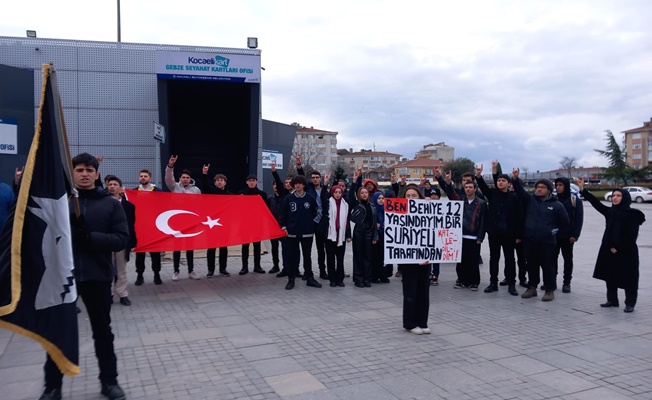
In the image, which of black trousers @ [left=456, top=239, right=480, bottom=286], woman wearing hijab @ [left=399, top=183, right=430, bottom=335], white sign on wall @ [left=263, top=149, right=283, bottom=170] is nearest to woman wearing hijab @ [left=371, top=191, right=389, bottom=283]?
black trousers @ [left=456, top=239, right=480, bottom=286]

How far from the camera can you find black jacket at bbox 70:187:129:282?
4.48m

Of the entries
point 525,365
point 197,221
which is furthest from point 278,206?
point 525,365

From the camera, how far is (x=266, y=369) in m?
5.52

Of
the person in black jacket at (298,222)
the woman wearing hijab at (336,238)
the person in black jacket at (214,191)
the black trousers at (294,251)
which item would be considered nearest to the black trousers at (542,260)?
the woman wearing hijab at (336,238)

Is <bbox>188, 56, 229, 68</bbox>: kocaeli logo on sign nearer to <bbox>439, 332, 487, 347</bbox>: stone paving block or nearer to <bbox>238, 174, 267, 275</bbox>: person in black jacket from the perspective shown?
<bbox>238, 174, 267, 275</bbox>: person in black jacket

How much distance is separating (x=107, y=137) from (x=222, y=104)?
4693 millimetres

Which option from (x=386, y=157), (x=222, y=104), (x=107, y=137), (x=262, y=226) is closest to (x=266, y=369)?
(x=262, y=226)

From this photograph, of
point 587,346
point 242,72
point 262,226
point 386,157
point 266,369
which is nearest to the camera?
point 266,369

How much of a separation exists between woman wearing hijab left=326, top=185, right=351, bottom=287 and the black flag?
6.17 meters

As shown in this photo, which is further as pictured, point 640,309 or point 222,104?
point 222,104

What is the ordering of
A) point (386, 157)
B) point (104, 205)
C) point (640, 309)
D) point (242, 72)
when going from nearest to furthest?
1. point (104, 205)
2. point (640, 309)
3. point (242, 72)
4. point (386, 157)

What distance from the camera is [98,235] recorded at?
4.50 meters

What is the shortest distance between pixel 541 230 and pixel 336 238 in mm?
3533

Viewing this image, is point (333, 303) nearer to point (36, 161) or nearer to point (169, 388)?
point (169, 388)
